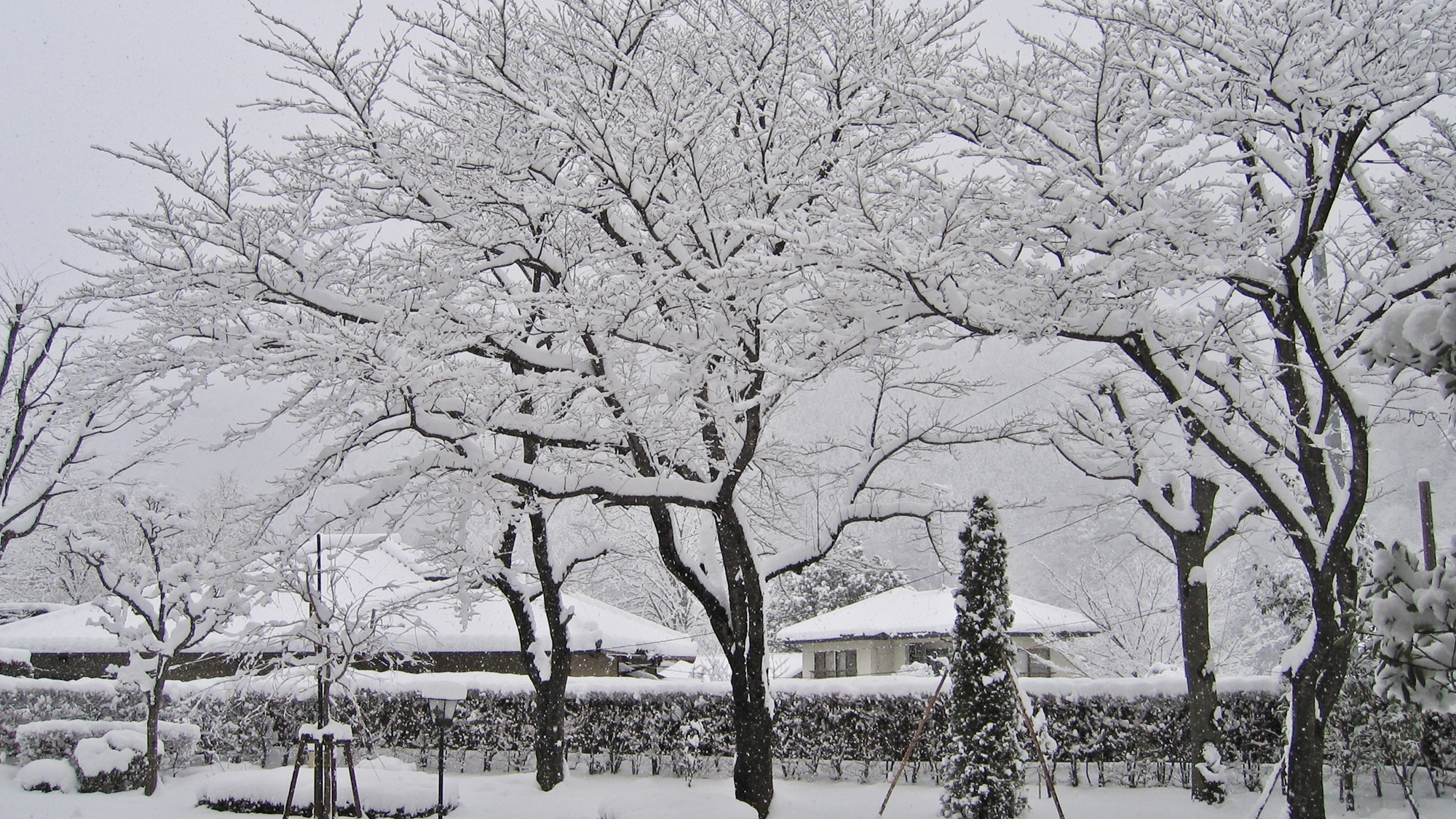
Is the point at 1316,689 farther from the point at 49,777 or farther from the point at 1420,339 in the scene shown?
the point at 49,777

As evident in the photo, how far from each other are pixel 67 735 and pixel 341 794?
745 centimetres

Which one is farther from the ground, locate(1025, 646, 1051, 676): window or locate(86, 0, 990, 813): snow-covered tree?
locate(86, 0, 990, 813): snow-covered tree

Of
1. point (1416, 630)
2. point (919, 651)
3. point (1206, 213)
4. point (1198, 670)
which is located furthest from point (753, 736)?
point (919, 651)

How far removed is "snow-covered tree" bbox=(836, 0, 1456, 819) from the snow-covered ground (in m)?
4.75

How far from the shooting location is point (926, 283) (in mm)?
6391

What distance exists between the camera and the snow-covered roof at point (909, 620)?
2138cm

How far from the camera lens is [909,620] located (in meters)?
22.2

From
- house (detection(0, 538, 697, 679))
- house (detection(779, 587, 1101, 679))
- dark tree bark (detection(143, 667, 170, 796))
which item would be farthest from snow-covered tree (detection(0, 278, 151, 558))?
house (detection(779, 587, 1101, 679))

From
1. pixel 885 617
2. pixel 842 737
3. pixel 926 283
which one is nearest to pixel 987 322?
pixel 926 283

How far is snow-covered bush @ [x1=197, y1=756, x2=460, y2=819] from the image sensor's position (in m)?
10.5

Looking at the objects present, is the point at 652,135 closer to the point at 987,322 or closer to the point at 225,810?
the point at 987,322

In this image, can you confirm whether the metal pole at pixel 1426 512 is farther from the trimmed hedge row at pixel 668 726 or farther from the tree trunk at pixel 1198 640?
the tree trunk at pixel 1198 640

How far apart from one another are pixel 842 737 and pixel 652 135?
1044 centimetres

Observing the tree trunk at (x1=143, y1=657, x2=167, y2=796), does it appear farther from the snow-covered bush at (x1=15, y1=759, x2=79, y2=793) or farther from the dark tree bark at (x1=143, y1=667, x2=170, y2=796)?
the snow-covered bush at (x1=15, y1=759, x2=79, y2=793)
